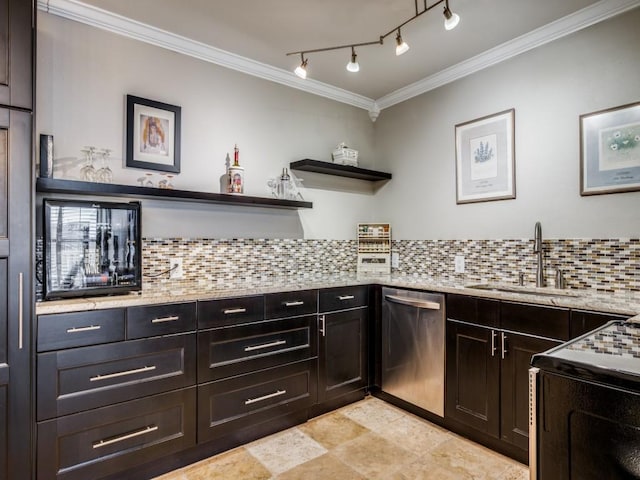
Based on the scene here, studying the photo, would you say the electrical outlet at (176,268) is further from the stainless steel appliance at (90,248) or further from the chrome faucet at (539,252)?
the chrome faucet at (539,252)

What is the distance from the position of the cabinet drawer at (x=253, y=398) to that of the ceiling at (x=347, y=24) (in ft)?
7.21

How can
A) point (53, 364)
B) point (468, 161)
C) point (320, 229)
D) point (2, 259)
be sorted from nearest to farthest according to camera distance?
1. point (2, 259)
2. point (53, 364)
3. point (468, 161)
4. point (320, 229)

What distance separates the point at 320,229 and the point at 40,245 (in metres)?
2.02

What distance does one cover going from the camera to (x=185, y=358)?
2.00 metres

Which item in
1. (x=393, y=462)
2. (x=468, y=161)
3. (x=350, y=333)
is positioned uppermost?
(x=468, y=161)

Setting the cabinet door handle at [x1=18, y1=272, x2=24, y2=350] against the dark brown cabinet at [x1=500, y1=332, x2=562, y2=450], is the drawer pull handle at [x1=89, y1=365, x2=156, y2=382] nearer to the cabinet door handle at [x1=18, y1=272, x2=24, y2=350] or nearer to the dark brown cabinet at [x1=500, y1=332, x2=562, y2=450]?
the cabinet door handle at [x1=18, y1=272, x2=24, y2=350]

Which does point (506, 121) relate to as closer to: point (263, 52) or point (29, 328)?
point (263, 52)

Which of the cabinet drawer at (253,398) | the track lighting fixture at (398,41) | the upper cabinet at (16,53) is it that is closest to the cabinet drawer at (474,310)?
the cabinet drawer at (253,398)

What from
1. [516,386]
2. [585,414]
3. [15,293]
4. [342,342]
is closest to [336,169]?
[342,342]

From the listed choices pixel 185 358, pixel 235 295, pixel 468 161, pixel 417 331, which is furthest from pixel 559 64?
pixel 185 358

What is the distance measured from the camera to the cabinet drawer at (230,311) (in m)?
2.06

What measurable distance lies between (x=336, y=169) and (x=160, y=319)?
193 centimetres

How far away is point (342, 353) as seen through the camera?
2689 mm

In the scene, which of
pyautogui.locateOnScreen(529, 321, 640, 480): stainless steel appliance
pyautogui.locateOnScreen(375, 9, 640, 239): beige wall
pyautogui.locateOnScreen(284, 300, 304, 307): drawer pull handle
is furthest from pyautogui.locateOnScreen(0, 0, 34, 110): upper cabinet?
pyautogui.locateOnScreen(375, 9, 640, 239): beige wall
